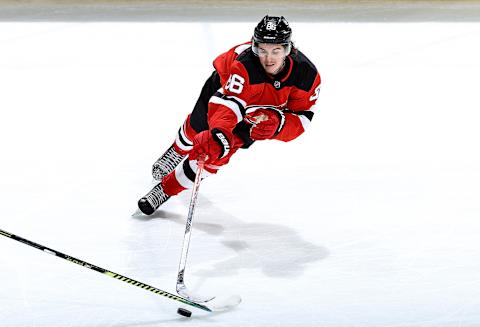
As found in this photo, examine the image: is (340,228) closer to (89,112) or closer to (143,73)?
(89,112)

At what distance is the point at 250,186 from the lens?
13.2 feet

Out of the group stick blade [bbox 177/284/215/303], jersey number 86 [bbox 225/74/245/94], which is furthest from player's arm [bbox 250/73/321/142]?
stick blade [bbox 177/284/215/303]

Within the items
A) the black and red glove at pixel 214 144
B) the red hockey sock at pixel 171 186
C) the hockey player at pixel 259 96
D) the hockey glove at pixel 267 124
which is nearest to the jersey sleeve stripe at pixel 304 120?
the hockey player at pixel 259 96

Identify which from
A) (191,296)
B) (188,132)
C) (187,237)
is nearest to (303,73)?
(188,132)

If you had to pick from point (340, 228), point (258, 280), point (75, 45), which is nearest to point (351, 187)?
point (340, 228)

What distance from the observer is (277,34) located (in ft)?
10.7

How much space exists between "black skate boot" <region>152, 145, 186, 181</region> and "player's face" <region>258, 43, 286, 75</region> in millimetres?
750

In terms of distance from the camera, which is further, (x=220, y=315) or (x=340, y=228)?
(x=340, y=228)

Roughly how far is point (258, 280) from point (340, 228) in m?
0.53

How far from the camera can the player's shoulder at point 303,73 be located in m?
3.42

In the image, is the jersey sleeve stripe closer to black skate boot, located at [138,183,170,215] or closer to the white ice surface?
the white ice surface

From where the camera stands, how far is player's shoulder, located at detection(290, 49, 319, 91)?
3420mm

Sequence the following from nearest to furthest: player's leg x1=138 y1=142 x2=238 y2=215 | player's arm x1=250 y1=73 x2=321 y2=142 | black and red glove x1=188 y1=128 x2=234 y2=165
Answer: black and red glove x1=188 y1=128 x2=234 y2=165 → player's arm x1=250 y1=73 x2=321 y2=142 → player's leg x1=138 y1=142 x2=238 y2=215

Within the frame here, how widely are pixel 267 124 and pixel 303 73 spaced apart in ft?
0.82
